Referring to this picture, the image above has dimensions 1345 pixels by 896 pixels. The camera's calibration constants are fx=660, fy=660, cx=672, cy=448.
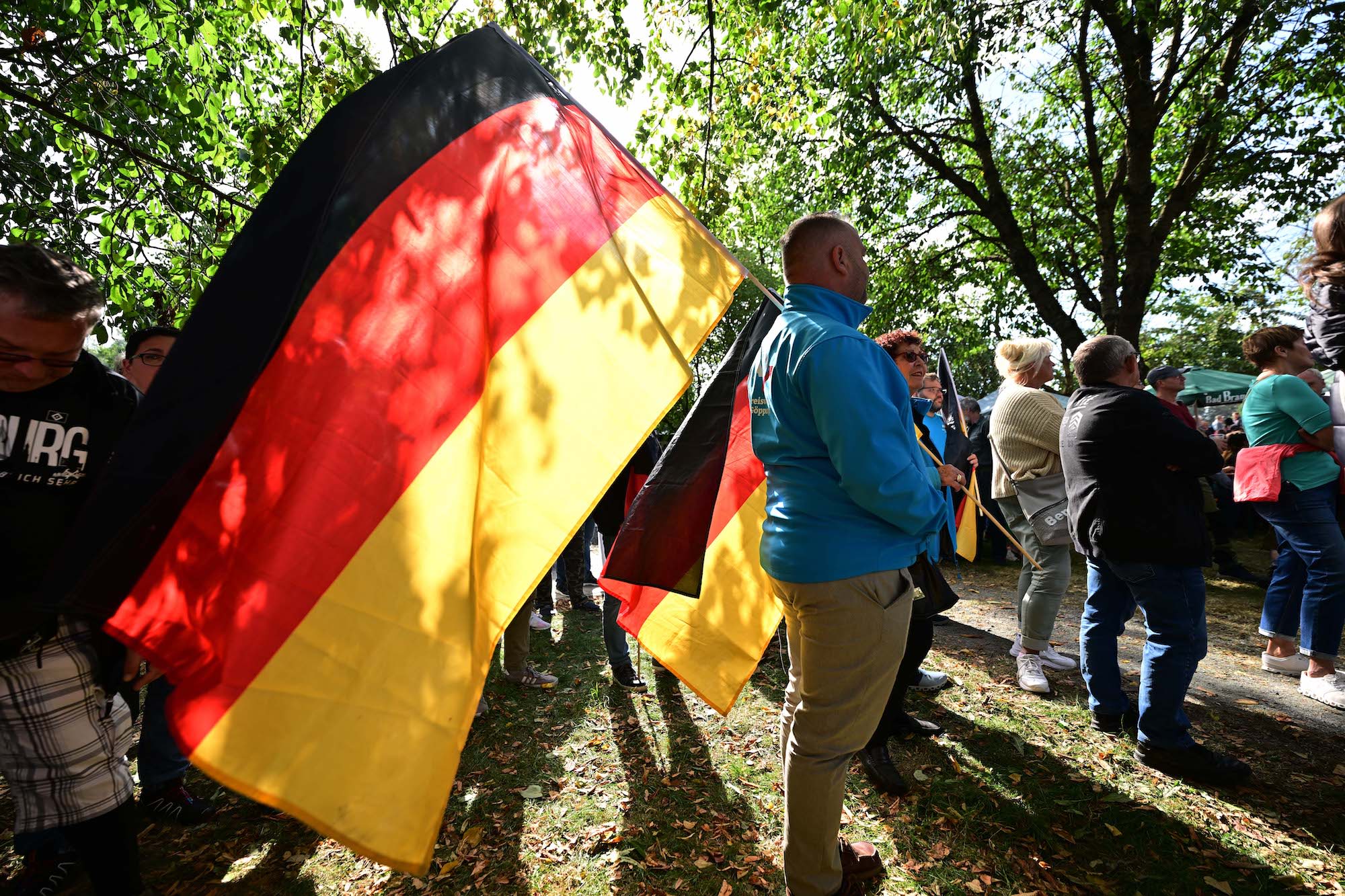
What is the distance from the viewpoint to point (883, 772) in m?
3.31

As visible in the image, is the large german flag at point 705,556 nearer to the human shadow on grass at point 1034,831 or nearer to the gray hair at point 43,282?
the human shadow on grass at point 1034,831

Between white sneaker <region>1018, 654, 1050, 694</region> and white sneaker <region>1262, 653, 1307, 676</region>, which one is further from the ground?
white sneaker <region>1262, 653, 1307, 676</region>

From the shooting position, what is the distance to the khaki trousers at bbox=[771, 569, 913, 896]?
2152 millimetres

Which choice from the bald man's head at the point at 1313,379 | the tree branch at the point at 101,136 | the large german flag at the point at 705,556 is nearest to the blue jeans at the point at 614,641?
the large german flag at the point at 705,556

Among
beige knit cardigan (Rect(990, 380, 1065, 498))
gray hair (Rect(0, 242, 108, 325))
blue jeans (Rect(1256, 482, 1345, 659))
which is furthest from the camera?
beige knit cardigan (Rect(990, 380, 1065, 498))

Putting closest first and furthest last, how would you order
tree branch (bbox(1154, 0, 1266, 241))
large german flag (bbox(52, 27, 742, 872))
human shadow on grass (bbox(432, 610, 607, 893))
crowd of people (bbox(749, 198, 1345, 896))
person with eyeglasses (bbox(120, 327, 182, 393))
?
large german flag (bbox(52, 27, 742, 872)), crowd of people (bbox(749, 198, 1345, 896)), human shadow on grass (bbox(432, 610, 607, 893)), person with eyeglasses (bbox(120, 327, 182, 393)), tree branch (bbox(1154, 0, 1266, 241))

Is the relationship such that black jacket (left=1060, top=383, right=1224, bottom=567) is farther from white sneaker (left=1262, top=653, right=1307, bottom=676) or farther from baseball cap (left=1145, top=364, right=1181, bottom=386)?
baseball cap (left=1145, top=364, right=1181, bottom=386)

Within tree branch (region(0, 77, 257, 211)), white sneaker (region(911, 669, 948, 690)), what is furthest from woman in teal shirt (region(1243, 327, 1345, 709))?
tree branch (region(0, 77, 257, 211))

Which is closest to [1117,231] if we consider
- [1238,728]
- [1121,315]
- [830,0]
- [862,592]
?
[1121,315]

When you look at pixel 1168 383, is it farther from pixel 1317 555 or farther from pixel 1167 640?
pixel 1167 640

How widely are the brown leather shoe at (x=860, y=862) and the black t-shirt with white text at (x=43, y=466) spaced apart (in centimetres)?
298

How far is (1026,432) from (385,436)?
4.11 meters

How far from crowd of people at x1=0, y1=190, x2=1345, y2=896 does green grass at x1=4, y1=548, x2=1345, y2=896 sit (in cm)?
22

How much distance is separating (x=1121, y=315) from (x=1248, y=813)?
9.41m
